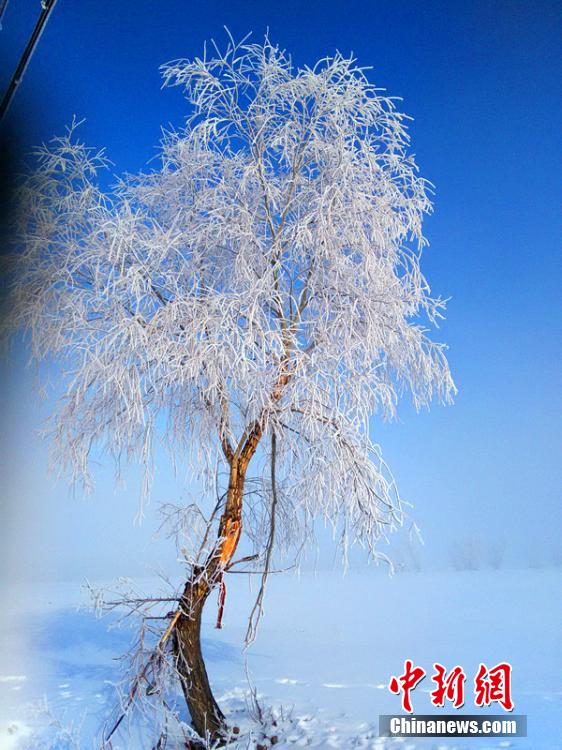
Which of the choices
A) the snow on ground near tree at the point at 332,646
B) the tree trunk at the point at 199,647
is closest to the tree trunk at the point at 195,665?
the tree trunk at the point at 199,647

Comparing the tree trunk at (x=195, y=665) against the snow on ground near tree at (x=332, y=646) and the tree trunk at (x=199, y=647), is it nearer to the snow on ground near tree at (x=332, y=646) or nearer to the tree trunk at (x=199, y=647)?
the tree trunk at (x=199, y=647)

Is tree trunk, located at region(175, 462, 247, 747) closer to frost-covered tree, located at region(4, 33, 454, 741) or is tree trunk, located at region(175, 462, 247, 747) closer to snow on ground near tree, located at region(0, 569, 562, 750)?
frost-covered tree, located at region(4, 33, 454, 741)

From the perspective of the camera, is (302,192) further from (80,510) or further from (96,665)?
(96,665)

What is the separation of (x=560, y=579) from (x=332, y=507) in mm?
1380

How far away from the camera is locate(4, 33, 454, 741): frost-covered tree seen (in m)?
3.07

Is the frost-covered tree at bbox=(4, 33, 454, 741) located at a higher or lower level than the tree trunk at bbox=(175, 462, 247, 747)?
higher

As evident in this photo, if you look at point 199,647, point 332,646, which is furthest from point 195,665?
point 332,646

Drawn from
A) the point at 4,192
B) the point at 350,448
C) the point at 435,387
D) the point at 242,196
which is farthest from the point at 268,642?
the point at 4,192

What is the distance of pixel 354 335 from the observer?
10.7ft

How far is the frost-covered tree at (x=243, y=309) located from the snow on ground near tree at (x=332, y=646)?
0.69 ft

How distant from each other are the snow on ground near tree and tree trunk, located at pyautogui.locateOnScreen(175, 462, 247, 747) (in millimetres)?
170

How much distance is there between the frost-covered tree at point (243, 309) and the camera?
3.07 meters

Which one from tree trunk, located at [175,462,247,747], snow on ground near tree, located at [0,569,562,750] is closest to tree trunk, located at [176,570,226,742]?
tree trunk, located at [175,462,247,747]

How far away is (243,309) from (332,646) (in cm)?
161
